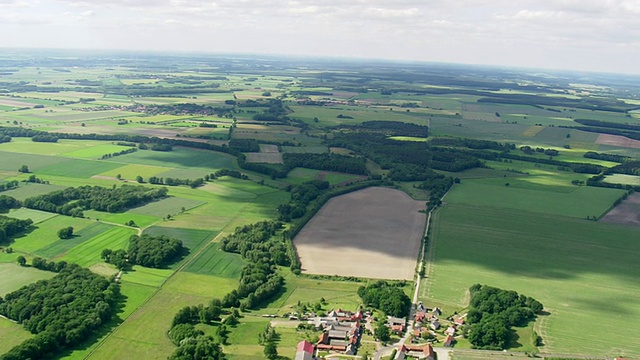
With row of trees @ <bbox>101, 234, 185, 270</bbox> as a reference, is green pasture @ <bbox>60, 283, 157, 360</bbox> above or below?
below

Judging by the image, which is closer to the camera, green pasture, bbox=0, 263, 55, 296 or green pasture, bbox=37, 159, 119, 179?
green pasture, bbox=0, 263, 55, 296

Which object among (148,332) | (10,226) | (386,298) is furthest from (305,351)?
(10,226)

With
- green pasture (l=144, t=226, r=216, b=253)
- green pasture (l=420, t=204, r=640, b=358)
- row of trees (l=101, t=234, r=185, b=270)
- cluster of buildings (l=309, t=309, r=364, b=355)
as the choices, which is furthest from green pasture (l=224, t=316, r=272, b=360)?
green pasture (l=144, t=226, r=216, b=253)

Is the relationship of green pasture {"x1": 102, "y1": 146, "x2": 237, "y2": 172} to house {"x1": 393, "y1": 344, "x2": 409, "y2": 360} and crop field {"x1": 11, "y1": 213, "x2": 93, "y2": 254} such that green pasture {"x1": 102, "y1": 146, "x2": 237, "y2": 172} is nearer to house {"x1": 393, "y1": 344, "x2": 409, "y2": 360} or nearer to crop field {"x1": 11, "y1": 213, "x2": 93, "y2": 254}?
crop field {"x1": 11, "y1": 213, "x2": 93, "y2": 254}

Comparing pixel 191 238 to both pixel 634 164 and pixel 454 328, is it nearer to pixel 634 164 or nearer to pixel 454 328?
pixel 454 328

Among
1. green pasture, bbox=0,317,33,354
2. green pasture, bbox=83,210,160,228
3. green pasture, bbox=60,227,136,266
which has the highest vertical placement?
green pasture, bbox=83,210,160,228

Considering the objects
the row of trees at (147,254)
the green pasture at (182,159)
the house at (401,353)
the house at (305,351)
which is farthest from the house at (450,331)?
the green pasture at (182,159)

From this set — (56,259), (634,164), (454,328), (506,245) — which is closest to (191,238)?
(56,259)

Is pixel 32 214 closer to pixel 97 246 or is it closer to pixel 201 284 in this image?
pixel 97 246
